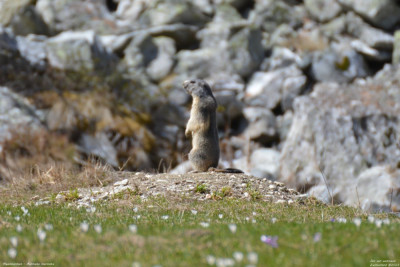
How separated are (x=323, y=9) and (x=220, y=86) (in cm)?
843

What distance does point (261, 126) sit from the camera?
22703 mm

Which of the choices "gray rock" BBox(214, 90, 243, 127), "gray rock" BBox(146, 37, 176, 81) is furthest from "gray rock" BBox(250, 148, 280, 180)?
"gray rock" BBox(146, 37, 176, 81)

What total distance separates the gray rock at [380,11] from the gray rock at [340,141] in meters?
6.95

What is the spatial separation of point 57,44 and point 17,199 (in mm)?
13630

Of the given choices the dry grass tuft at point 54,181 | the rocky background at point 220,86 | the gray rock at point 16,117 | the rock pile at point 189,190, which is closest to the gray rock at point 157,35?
the rocky background at point 220,86

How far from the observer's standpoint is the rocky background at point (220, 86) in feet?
60.0

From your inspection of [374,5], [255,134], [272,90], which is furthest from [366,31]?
[255,134]

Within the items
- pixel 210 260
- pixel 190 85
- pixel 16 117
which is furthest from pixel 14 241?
pixel 16 117

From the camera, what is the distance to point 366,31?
2577 centimetres

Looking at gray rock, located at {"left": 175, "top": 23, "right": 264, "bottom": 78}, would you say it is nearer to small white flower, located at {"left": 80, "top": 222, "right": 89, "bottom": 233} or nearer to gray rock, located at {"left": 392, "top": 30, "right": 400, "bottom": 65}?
gray rock, located at {"left": 392, "top": 30, "right": 400, "bottom": 65}

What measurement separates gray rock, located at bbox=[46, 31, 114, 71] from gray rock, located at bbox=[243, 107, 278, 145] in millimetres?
7169

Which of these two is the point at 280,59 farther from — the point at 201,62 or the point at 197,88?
the point at 197,88

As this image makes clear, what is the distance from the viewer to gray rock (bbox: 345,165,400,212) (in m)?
15.9

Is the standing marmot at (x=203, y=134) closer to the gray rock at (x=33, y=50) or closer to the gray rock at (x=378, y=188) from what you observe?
the gray rock at (x=378, y=188)
